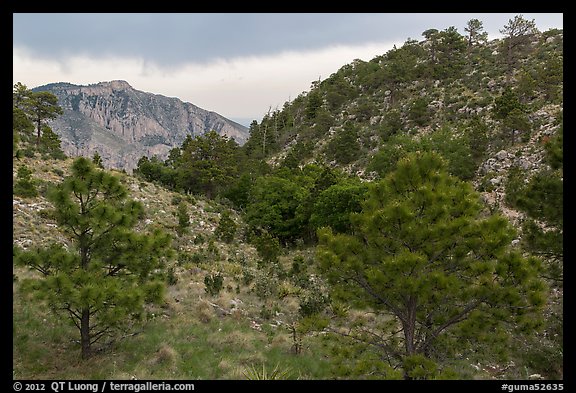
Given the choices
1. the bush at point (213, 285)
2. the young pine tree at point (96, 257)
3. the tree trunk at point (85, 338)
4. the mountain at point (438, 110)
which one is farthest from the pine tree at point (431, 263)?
the mountain at point (438, 110)

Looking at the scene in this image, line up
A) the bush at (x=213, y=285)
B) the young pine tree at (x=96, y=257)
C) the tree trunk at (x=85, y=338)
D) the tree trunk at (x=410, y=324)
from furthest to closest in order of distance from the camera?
1. the bush at (x=213, y=285)
2. the tree trunk at (x=85, y=338)
3. the young pine tree at (x=96, y=257)
4. the tree trunk at (x=410, y=324)

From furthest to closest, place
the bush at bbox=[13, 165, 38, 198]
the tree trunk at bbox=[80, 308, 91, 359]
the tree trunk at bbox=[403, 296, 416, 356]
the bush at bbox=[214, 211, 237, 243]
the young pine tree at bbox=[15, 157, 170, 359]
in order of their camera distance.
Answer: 1. the bush at bbox=[214, 211, 237, 243]
2. the bush at bbox=[13, 165, 38, 198]
3. the tree trunk at bbox=[80, 308, 91, 359]
4. the young pine tree at bbox=[15, 157, 170, 359]
5. the tree trunk at bbox=[403, 296, 416, 356]

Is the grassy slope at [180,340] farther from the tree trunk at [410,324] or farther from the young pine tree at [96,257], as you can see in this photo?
the tree trunk at [410,324]

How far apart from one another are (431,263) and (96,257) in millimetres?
8782

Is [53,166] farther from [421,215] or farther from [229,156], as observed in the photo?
[421,215]

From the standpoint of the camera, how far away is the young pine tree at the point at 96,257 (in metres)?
8.14

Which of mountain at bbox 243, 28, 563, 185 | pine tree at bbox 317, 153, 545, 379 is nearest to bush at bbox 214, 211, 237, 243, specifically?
mountain at bbox 243, 28, 563, 185

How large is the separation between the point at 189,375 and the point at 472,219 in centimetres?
834

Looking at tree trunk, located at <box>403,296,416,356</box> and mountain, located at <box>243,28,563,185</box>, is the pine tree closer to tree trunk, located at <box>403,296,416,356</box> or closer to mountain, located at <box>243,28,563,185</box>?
tree trunk, located at <box>403,296,416,356</box>

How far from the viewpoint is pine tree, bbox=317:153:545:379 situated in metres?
6.75

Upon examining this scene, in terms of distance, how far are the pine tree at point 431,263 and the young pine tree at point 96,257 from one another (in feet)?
17.3

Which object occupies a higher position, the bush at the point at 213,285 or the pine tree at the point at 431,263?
the pine tree at the point at 431,263

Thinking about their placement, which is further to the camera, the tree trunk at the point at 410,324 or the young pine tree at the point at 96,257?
the young pine tree at the point at 96,257

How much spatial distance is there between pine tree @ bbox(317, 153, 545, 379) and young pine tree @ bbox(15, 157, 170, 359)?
5.26m
